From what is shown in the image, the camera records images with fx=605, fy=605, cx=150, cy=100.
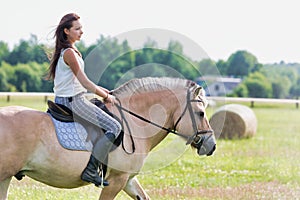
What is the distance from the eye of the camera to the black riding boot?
7.09 metres

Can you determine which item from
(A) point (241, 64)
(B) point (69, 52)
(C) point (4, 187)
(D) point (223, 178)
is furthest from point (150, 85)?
(A) point (241, 64)

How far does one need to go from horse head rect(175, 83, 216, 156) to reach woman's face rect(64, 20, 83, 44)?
165cm

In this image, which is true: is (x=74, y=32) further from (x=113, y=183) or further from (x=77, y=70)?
(x=113, y=183)

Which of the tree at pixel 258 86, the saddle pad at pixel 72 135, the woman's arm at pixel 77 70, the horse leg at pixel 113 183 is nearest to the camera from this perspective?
the woman's arm at pixel 77 70

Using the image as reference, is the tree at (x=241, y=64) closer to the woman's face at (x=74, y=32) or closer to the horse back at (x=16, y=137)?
the woman's face at (x=74, y=32)

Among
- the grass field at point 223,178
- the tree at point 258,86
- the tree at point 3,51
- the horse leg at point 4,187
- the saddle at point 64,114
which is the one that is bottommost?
the tree at point 258,86

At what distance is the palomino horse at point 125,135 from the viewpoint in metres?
6.71

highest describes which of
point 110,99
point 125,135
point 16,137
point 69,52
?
point 69,52

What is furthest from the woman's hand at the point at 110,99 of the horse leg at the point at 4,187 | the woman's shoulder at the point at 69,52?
the horse leg at the point at 4,187

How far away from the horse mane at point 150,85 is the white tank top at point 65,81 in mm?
689

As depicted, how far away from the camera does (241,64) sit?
101 meters

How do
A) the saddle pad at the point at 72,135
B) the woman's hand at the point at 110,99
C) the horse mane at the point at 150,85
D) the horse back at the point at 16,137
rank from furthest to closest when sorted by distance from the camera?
the horse mane at the point at 150,85 < the woman's hand at the point at 110,99 < the saddle pad at the point at 72,135 < the horse back at the point at 16,137

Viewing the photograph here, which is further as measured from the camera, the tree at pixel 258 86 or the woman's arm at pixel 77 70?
the tree at pixel 258 86

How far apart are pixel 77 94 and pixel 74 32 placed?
0.73 meters
